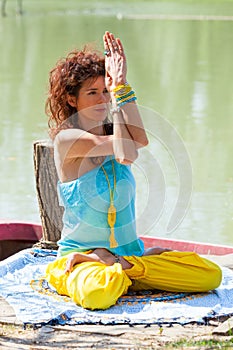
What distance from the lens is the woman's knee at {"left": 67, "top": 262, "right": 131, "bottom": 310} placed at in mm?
3709

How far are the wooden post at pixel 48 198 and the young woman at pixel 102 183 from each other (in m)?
Answer: 0.59

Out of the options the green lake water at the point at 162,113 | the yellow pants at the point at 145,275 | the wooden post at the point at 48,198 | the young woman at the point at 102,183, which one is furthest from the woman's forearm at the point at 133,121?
the wooden post at the point at 48,198

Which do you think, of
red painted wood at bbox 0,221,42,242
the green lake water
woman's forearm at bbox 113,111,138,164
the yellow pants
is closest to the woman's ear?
woman's forearm at bbox 113,111,138,164

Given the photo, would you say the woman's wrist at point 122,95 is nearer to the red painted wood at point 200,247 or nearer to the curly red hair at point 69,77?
the curly red hair at point 69,77

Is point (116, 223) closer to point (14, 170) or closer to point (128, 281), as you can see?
point (128, 281)

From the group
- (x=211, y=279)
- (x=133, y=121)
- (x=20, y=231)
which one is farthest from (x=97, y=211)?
(x=20, y=231)

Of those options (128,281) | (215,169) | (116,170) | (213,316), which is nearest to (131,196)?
(116,170)

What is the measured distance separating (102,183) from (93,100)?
0.38 meters

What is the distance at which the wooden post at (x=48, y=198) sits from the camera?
15.5 ft

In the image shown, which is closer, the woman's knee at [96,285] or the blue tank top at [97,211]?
the woman's knee at [96,285]

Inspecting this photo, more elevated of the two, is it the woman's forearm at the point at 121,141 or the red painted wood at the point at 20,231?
the woman's forearm at the point at 121,141

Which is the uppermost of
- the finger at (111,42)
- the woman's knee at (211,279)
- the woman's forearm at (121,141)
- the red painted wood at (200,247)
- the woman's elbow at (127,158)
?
the finger at (111,42)

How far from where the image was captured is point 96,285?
3.72 m

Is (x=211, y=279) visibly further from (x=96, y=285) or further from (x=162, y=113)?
(x=162, y=113)
